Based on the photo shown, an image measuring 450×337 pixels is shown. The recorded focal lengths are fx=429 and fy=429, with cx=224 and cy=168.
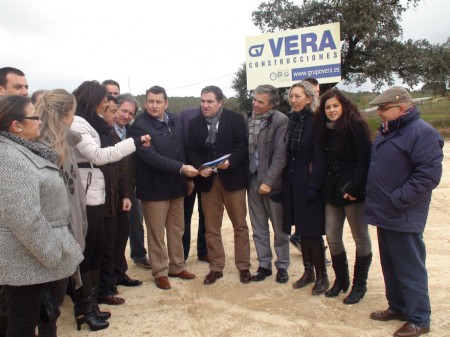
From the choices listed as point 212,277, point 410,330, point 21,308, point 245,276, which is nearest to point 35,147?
point 21,308

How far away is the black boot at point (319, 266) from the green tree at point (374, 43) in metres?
14.7

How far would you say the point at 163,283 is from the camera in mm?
4605

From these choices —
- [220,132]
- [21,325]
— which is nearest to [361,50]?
[220,132]

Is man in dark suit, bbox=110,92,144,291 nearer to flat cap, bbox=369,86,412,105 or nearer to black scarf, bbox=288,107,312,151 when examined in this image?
black scarf, bbox=288,107,312,151

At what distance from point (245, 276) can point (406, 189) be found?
2.16 m

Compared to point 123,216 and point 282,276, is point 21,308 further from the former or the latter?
point 282,276

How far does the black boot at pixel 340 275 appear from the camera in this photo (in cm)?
415

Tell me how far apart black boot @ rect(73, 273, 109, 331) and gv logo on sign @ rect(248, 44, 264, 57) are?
363 inches

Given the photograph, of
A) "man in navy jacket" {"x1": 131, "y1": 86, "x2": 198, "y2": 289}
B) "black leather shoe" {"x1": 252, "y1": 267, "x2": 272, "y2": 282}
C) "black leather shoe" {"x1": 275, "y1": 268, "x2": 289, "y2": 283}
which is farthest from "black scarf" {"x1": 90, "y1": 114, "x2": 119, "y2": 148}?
"black leather shoe" {"x1": 275, "y1": 268, "x2": 289, "y2": 283}

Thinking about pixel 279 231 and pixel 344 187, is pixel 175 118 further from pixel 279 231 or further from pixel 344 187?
pixel 344 187

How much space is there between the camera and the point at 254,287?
4.56 meters

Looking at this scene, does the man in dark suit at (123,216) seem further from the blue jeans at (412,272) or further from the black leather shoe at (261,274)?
the blue jeans at (412,272)

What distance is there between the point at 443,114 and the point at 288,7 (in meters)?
10.7

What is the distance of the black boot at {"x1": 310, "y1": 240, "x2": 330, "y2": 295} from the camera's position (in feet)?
14.1
